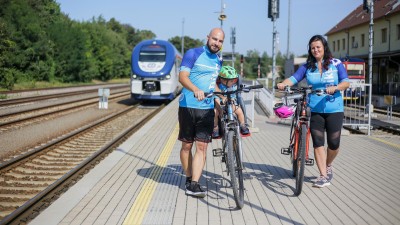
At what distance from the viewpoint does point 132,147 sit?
381 inches

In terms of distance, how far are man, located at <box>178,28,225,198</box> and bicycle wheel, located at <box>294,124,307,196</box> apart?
3.65 ft

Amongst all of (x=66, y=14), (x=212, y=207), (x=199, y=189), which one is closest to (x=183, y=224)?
(x=212, y=207)

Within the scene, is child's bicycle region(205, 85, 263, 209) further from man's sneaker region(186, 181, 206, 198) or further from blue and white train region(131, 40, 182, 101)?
blue and white train region(131, 40, 182, 101)

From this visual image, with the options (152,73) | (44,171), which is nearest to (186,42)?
(152,73)

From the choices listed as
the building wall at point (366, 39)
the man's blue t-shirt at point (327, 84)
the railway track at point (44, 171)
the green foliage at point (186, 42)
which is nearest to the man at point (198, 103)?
the man's blue t-shirt at point (327, 84)

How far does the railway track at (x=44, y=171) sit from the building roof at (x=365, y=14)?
29276mm

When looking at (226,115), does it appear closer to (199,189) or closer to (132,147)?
(199,189)

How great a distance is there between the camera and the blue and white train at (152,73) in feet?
77.4

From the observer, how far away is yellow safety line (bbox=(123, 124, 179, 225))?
15.6 ft

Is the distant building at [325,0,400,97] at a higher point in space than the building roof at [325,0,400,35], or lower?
lower

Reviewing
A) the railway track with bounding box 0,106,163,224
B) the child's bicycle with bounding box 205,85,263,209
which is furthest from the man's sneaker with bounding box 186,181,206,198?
the railway track with bounding box 0,106,163,224

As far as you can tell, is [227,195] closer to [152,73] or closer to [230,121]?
[230,121]

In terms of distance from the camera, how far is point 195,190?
5609 mm

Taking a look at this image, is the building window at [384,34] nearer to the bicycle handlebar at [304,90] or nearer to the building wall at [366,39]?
the building wall at [366,39]
